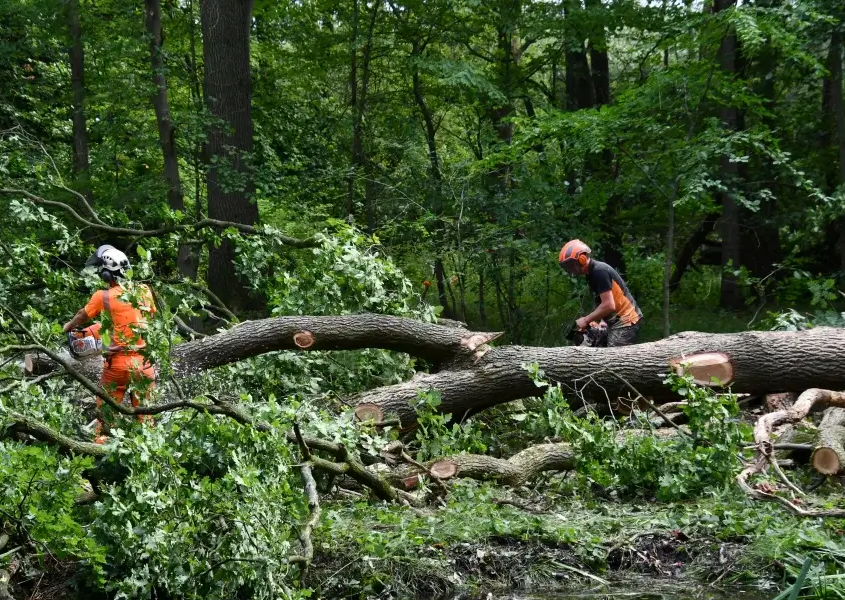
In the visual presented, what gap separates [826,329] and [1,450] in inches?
222

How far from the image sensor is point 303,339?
270 inches

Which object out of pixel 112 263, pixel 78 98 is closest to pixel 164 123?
pixel 78 98

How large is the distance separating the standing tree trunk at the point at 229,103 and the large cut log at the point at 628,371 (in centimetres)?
500

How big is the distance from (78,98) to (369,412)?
7278 millimetres

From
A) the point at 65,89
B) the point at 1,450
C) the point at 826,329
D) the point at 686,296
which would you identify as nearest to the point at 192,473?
the point at 1,450

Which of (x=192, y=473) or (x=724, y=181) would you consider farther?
(x=724, y=181)

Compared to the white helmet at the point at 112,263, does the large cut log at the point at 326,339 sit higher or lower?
lower

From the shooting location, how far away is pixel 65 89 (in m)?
13.9

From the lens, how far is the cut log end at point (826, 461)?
5.75 m

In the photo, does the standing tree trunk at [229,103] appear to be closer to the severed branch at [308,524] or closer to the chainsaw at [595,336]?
the chainsaw at [595,336]

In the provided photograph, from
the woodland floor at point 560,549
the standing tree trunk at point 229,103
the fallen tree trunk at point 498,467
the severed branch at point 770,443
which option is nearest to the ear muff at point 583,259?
the fallen tree trunk at point 498,467

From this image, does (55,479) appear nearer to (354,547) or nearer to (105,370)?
(354,547)

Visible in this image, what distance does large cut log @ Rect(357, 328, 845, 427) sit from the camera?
668 centimetres

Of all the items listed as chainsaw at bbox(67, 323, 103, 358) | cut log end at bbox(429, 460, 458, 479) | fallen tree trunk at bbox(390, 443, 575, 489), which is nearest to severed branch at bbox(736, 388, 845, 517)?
fallen tree trunk at bbox(390, 443, 575, 489)
